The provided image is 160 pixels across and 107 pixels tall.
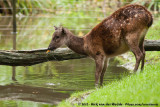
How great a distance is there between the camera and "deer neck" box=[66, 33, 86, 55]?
29.5 ft

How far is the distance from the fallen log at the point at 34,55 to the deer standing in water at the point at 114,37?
2.75ft

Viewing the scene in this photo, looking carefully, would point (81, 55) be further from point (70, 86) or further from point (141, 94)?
point (141, 94)

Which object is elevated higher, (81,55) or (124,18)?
(124,18)

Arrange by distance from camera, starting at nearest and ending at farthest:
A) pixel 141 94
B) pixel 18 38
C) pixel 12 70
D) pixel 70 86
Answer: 1. pixel 141 94
2. pixel 70 86
3. pixel 12 70
4. pixel 18 38

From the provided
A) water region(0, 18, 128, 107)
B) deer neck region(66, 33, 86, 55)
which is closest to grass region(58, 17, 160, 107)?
water region(0, 18, 128, 107)

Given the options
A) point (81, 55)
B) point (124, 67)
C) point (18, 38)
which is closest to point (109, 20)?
point (81, 55)

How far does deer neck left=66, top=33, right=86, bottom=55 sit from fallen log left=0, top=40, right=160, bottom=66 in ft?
2.63

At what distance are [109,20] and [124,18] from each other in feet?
1.40

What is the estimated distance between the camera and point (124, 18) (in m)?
8.45

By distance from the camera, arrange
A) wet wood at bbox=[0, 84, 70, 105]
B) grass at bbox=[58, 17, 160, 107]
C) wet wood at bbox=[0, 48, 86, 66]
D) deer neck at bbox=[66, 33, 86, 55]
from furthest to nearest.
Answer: wet wood at bbox=[0, 48, 86, 66] < deer neck at bbox=[66, 33, 86, 55] < wet wood at bbox=[0, 84, 70, 105] < grass at bbox=[58, 17, 160, 107]

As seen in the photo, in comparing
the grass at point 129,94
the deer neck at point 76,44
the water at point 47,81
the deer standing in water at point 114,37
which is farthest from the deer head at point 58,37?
the grass at point 129,94

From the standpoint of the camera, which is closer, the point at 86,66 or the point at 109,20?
the point at 109,20

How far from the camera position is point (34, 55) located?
9711 millimetres

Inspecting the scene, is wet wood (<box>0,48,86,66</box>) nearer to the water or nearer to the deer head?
the water
